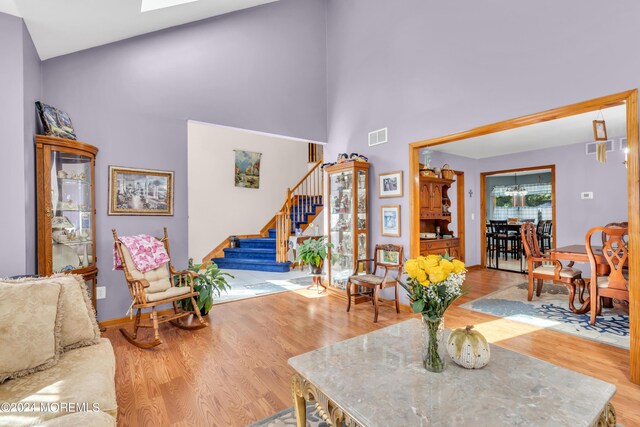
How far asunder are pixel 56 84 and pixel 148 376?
3055 millimetres

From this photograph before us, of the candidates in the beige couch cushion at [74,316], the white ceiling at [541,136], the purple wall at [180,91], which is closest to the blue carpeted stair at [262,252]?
the purple wall at [180,91]

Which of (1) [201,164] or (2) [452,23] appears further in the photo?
(1) [201,164]

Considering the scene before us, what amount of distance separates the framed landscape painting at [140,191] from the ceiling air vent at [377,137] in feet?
9.12

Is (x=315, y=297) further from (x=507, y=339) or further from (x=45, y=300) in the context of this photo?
(x=45, y=300)

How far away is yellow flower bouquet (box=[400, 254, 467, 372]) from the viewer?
1.44 m

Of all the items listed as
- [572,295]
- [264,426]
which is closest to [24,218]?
[264,426]

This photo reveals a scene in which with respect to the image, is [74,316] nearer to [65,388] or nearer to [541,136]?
[65,388]

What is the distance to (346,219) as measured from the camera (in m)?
4.69

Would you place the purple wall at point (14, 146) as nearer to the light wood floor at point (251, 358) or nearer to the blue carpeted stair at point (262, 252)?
the light wood floor at point (251, 358)

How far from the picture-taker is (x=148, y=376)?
7.88 feet

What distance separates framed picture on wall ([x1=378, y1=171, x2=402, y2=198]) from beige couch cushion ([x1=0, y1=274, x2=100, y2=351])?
11.3 feet

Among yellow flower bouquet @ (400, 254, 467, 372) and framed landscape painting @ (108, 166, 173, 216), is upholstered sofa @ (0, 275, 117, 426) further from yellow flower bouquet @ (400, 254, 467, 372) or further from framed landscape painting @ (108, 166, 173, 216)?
framed landscape painting @ (108, 166, 173, 216)

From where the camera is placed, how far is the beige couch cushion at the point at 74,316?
177cm

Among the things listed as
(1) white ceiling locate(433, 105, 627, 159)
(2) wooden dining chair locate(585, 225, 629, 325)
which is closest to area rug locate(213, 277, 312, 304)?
(1) white ceiling locate(433, 105, 627, 159)
